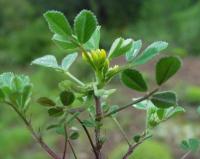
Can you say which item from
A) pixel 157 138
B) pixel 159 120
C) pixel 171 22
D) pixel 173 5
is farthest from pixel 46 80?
pixel 159 120

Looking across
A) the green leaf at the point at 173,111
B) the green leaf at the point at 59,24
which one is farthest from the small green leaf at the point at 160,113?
the green leaf at the point at 59,24

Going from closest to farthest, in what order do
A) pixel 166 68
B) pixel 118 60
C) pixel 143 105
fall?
pixel 166 68, pixel 143 105, pixel 118 60

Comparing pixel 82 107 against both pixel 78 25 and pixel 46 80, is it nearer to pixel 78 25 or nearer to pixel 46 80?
pixel 78 25

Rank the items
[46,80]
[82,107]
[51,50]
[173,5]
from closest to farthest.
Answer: [82,107]
[46,80]
[51,50]
[173,5]

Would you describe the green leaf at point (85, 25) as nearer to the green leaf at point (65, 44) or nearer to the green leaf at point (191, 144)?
the green leaf at point (65, 44)

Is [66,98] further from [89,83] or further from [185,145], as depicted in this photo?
[185,145]

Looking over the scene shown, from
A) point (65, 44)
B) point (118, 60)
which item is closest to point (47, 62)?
Answer: point (65, 44)

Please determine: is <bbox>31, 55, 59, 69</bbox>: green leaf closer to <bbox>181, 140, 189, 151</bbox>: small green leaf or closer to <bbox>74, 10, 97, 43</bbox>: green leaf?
<bbox>74, 10, 97, 43</bbox>: green leaf
